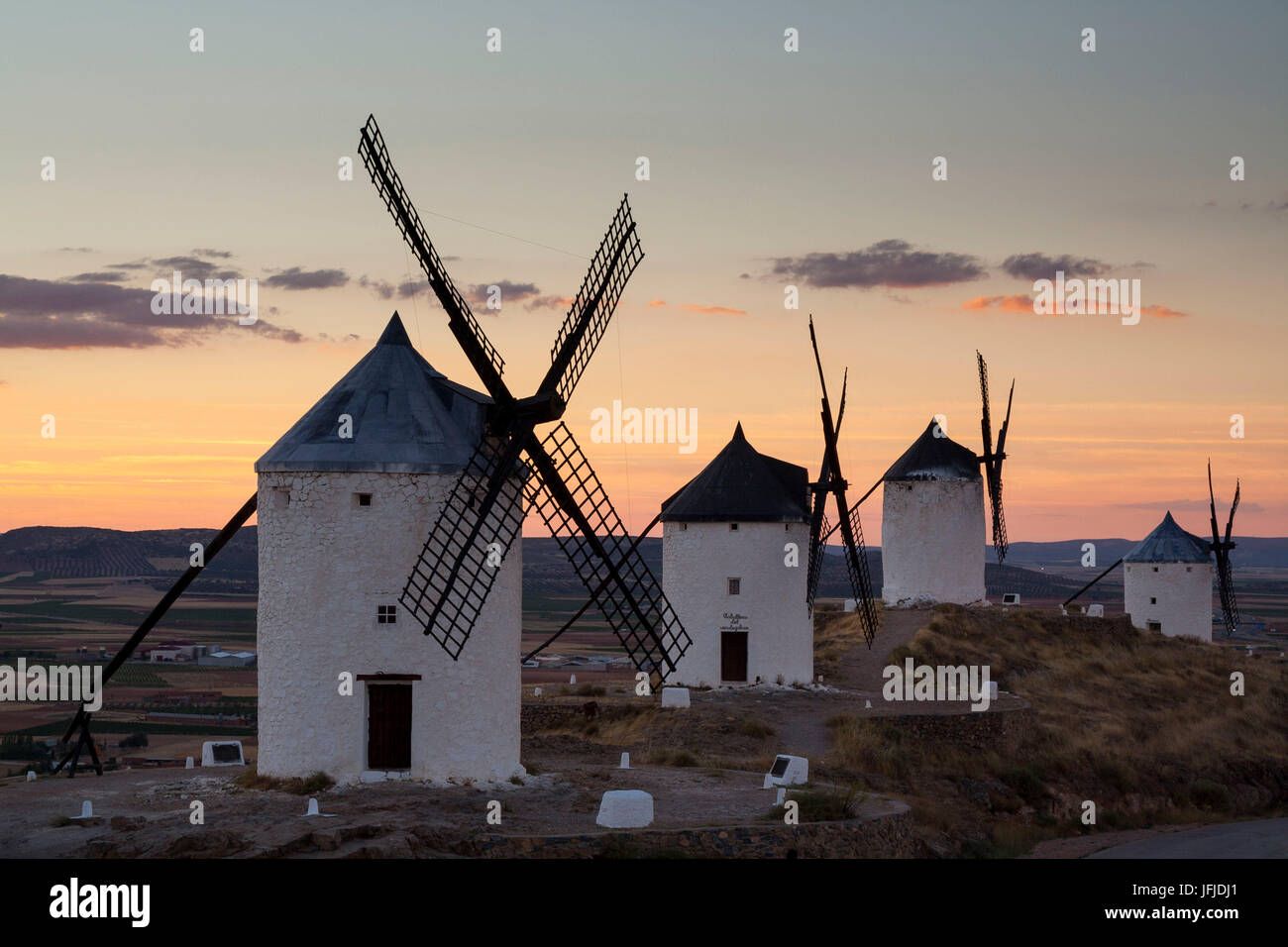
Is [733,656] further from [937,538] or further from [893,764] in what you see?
[937,538]

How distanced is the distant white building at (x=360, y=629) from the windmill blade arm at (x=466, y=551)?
240 mm

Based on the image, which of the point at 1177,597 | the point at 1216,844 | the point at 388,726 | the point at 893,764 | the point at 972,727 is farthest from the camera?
the point at 1177,597

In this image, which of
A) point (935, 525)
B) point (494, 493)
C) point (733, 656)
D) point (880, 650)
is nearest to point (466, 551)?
point (494, 493)

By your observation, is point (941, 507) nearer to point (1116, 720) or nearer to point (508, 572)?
point (1116, 720)

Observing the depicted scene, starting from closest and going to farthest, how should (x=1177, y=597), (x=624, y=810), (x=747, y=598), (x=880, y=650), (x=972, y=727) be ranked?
(x=624, y=810) → (x=972, y=727) → (x=747, y=598) → (x=880, y=650) → (x=1177, y=597)

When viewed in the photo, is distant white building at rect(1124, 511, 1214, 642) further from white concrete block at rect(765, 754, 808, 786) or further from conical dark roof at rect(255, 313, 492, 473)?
conical dark roof at rect(255, 313, 492, 473)

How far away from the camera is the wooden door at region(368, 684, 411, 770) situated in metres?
22.7

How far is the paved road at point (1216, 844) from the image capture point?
26.2 m

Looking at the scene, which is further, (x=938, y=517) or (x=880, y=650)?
(x=938, y=517)

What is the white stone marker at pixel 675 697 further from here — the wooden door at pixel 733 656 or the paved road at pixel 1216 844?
the paved road at pixel 1216 844

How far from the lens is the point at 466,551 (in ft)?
72.6

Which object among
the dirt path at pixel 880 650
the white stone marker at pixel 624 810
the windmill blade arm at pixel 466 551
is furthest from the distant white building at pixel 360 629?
the dirt path at pixel 880 650

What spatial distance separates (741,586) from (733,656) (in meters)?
1.79

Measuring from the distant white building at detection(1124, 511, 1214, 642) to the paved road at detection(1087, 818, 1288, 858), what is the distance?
24948mm
